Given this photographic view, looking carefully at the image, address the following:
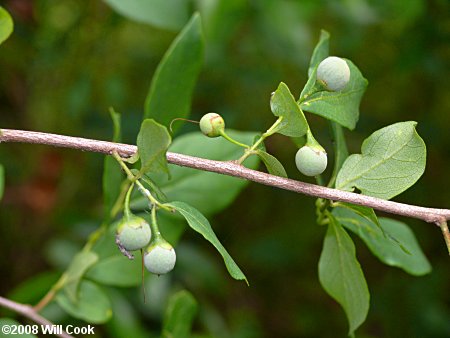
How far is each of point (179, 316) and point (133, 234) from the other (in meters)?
0.57

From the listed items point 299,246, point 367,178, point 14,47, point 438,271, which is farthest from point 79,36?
point 367,178

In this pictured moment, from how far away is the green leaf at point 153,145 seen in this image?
724 mm

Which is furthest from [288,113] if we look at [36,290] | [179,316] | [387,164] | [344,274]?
[36,290]

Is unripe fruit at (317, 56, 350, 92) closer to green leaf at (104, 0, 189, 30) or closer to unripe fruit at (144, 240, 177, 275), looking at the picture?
unripe fruit at (144, 240, 177, 275)

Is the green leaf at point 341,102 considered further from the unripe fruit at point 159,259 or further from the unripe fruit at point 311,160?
the unripe fruit at point 159,259

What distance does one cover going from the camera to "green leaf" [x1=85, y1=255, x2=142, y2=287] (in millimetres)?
1312

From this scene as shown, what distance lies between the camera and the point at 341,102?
0.95 metres

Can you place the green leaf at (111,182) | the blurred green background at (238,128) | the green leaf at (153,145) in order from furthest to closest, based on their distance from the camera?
the blurred green background at (238,128)
the green leaf at (111,182)
the green leaf at (153,145)

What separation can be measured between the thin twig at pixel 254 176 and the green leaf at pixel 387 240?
25cm

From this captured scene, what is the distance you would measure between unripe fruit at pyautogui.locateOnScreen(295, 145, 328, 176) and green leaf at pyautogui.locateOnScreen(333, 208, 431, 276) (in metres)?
0.26

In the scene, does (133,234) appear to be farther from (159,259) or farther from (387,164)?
(387,164)

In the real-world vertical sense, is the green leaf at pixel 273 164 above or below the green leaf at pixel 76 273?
above

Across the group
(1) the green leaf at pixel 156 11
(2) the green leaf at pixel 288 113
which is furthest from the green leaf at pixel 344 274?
(1) the green leaf at pixel 156 11

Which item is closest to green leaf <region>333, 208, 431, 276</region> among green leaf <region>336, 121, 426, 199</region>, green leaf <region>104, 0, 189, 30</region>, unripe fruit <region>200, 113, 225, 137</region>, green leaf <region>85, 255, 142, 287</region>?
green leaf <region>336, 121, 426, 199</region>
